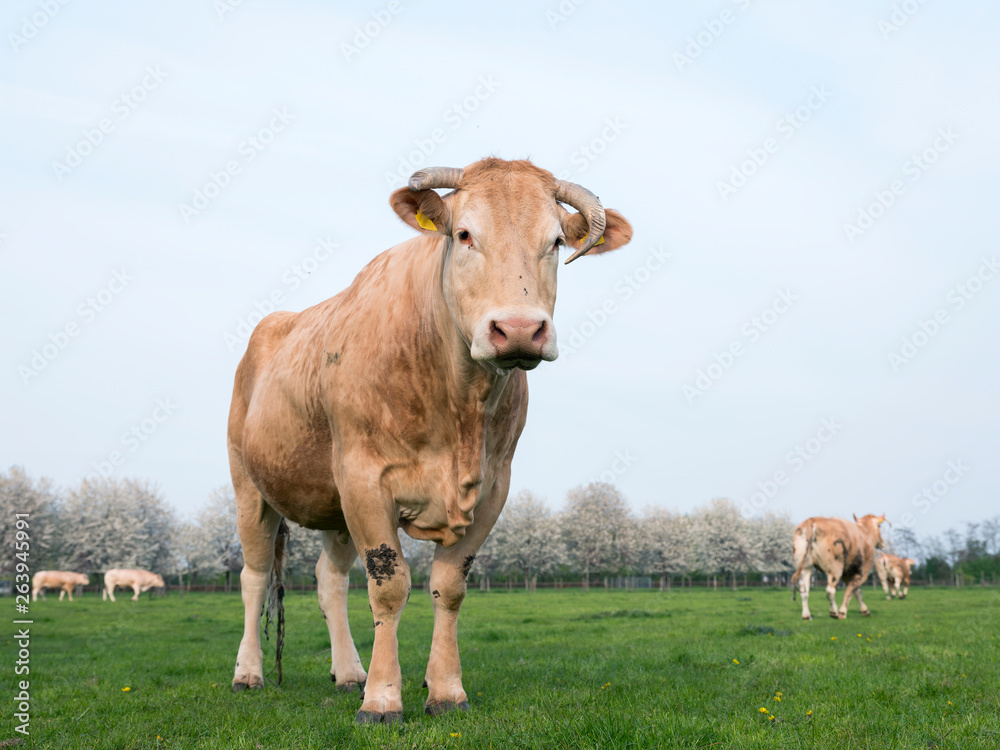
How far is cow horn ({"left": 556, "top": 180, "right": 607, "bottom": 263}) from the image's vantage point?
483 cm

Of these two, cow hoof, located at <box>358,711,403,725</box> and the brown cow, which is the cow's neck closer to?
the brown cow

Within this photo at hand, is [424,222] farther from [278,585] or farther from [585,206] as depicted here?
[278,585]

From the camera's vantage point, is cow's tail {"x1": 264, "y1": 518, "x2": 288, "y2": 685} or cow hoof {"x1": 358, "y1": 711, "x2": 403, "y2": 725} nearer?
cow hoof {"x1": 358, "y1": 711, "x2": 403, "y2": 725}

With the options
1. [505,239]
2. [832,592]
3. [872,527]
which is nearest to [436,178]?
[505,239]

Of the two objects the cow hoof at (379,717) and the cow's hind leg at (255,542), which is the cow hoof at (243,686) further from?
the cow hoof at (379,717)

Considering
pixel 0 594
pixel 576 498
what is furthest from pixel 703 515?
pixel 0 594

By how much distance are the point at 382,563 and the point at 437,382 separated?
49.9 inches

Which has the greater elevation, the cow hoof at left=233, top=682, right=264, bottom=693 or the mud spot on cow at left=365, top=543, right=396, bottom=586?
the mud spot on cow at left=365, top=543, right=396, bottom=586

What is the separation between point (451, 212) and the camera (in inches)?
194

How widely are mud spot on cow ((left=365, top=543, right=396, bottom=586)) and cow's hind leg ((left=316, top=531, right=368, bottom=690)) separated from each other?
2198 mm

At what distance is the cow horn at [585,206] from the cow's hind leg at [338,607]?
4.01 m

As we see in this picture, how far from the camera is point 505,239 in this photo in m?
4.54

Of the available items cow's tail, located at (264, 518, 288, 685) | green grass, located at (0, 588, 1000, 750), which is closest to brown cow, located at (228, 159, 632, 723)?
green grass, located at (0, 588, 1000, 750)

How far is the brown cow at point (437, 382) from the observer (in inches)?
179
